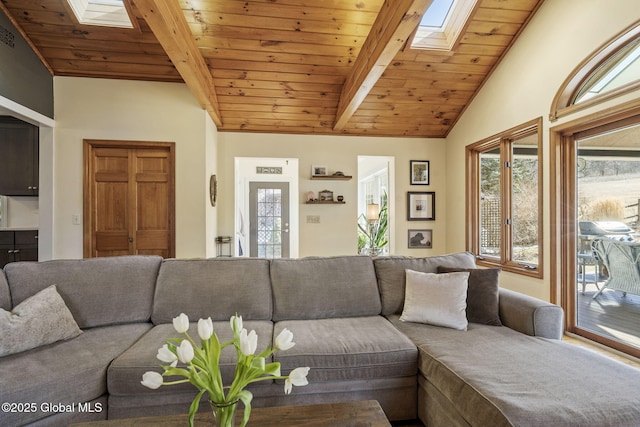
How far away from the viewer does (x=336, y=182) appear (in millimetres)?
4621

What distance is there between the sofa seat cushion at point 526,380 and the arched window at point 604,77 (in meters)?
2.07

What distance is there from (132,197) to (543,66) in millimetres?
4620

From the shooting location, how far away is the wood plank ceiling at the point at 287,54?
2738 millimetres

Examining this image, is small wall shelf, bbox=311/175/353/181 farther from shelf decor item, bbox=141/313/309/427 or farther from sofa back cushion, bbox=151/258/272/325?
shelf decor item, bbox=141/313/309/427

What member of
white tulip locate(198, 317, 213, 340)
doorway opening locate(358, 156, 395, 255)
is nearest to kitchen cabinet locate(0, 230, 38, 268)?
white tulip locate(198, 317, 213, 340)

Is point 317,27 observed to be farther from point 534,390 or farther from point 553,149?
point 534,390

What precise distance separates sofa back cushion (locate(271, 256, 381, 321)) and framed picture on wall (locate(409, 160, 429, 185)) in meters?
2.81

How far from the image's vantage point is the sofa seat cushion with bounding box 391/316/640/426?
3.59 feet

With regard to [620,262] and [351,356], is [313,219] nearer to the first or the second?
[351,356]

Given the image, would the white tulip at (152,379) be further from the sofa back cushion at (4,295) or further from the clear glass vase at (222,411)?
the sofa back cushion at (4,295)

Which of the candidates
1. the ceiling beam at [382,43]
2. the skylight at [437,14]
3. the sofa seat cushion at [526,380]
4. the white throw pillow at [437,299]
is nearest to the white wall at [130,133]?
the ceiling beam at [382,43]

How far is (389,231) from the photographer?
4.75m

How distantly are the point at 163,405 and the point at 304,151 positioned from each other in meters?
3.63

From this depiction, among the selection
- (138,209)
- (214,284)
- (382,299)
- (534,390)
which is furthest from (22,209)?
(534,390)
